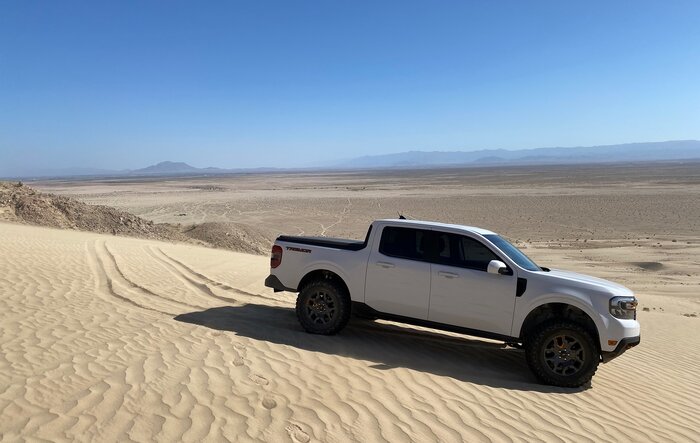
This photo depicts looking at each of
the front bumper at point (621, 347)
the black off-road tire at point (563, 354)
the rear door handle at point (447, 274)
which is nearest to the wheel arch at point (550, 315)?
the black off-road tire at point (563, 354)

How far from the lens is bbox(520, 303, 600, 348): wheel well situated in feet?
19.6

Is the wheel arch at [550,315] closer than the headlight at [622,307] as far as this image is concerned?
No

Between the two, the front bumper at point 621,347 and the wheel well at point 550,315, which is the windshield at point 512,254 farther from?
the front bumper at point 621,347

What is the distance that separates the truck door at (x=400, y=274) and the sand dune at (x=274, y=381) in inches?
24.8

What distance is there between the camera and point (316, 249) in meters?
7.29

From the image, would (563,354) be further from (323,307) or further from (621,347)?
(323,307)

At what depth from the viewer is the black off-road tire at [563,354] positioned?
5812 mm

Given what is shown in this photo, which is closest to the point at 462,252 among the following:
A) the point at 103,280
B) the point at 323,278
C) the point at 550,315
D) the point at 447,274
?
the point at 447,274

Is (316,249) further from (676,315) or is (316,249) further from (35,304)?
(676,315)

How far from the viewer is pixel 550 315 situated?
6090 mm

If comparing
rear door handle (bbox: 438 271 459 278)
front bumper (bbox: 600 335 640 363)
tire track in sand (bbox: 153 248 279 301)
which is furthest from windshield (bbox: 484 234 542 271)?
tire track in sand (bbox: 153 248 279 301)

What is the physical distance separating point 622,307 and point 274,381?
4.11 metres

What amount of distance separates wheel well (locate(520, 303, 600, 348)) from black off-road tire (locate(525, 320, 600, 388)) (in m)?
0.11

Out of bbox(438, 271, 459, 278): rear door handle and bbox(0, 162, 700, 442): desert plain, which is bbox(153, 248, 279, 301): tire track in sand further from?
bbox(438, 271, 459, 278): rear door handle
